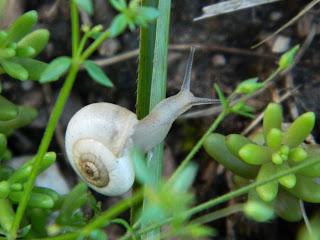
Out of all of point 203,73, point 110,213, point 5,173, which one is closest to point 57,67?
point 110,213

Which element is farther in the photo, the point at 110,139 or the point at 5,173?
the point at 5,173

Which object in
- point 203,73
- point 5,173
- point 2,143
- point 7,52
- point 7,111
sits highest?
point 7,52

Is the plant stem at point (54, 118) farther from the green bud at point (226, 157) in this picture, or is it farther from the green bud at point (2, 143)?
the green bud at point (226, 157)

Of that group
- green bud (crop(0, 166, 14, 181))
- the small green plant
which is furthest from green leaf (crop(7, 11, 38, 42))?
green bud (crop(0, 166, 14, 181))

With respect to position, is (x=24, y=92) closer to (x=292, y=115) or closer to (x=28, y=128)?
(x=28, y=128)

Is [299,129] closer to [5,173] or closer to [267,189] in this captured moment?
[267,189]

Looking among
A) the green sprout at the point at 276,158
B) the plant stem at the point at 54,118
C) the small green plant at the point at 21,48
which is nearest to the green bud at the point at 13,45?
the small green plant at the point at 21,48

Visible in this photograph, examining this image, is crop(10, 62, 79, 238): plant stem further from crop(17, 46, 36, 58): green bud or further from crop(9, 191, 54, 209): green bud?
crop(17, 46, 36, 58): green bud
